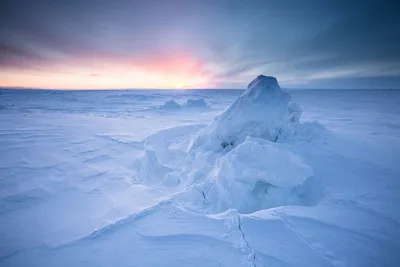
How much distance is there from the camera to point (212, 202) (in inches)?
131

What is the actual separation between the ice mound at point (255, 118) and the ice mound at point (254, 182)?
1468 millimetres

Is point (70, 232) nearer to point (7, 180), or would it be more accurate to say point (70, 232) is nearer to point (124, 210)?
point (124, 210)

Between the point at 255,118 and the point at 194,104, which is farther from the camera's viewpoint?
the point at 194,104

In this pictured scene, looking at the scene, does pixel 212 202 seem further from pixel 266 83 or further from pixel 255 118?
pixel 266 83

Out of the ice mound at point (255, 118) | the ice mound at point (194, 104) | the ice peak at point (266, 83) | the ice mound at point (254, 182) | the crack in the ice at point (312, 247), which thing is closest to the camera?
the crack in the ice at point (312, 247)

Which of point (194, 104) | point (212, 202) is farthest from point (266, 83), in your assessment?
point (194, 104)

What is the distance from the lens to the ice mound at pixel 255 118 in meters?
5.26

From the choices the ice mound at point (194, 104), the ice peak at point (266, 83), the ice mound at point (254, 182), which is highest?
the ice peak at point (266, 83)

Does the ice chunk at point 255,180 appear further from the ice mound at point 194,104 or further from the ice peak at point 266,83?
the ice mound at point 194,104

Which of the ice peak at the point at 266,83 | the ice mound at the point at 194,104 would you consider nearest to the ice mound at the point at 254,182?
the ice peak at the point at 266,83

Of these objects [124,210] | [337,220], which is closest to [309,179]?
[337,220]

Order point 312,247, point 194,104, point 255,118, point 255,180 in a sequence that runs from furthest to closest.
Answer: point 194,104, point 255,118, point 255,180, point 312,247

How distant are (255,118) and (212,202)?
287cm

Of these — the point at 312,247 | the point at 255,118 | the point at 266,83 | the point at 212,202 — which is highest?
the point at 266,83
